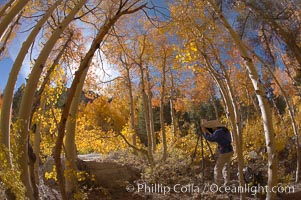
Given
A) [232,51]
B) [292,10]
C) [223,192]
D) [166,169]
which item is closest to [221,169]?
[223,192]

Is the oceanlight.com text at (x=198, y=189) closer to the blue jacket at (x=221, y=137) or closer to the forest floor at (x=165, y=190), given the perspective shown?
the forest floor at (x=165, y=190)

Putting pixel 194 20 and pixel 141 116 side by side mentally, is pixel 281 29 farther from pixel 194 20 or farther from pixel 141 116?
pixel 141 116

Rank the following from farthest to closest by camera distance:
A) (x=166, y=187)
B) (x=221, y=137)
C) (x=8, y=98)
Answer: (x=166, y=187) → (x=221, y=137) → (x=8, y=98)

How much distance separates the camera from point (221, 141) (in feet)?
21.9

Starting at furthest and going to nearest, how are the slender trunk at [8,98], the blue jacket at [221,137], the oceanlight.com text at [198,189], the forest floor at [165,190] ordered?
1. the forest floor at [165,190]
2. the oceanlight.com text at [198,189]
3. the blue jacket at [221,137]
4. the slender trunk at [8,98]

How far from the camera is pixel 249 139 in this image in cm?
1197

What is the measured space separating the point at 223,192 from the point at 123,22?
687 cm

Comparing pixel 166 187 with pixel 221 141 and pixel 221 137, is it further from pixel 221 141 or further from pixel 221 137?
pixel 221 137

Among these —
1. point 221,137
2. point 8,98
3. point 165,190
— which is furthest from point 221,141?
point 8,98

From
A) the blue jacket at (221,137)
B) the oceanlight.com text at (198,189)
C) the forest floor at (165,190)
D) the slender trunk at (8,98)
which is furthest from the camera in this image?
the forest floor at (165,190)

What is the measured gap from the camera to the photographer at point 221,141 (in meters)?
6.57

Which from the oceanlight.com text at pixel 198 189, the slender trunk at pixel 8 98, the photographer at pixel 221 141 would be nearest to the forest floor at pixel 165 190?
the oceanlight.com text at pixel 198 189

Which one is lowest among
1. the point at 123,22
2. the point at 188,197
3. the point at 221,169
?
the point at 188,197

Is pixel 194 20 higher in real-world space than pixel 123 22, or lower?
lower
